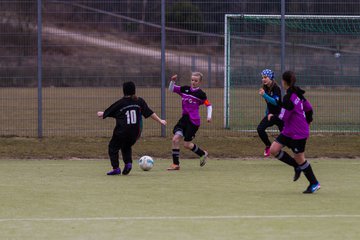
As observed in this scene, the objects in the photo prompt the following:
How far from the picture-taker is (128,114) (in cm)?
1391

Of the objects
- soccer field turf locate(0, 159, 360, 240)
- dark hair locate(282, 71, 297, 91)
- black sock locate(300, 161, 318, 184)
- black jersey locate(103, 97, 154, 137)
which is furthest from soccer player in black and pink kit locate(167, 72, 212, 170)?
black sock locate(300, 161, 318, 184)

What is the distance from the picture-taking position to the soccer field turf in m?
8.60

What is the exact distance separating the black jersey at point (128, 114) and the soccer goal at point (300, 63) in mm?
6691

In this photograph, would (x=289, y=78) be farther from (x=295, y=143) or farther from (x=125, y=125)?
(x=125, y=125)

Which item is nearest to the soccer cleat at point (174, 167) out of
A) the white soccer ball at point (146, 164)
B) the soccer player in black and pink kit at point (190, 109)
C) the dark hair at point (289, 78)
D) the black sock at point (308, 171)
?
the soccer player in black and pink kit at point (190, 109)

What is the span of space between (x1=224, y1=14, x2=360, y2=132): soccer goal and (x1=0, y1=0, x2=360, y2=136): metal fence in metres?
0.29

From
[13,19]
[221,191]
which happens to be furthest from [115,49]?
[221,191]

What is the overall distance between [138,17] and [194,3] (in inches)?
59.2

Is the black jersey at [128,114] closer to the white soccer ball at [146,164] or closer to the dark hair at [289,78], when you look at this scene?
the white soccer ball at [146,164]

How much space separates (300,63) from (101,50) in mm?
5076

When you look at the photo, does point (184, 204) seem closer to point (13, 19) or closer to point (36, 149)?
point (36, 149)

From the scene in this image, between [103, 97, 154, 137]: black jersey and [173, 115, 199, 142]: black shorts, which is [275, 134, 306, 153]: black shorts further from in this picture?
[173, 115, 199, 142]: black shorts

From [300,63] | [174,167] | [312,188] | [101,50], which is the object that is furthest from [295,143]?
[300,63]

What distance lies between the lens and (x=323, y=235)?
330 inches
